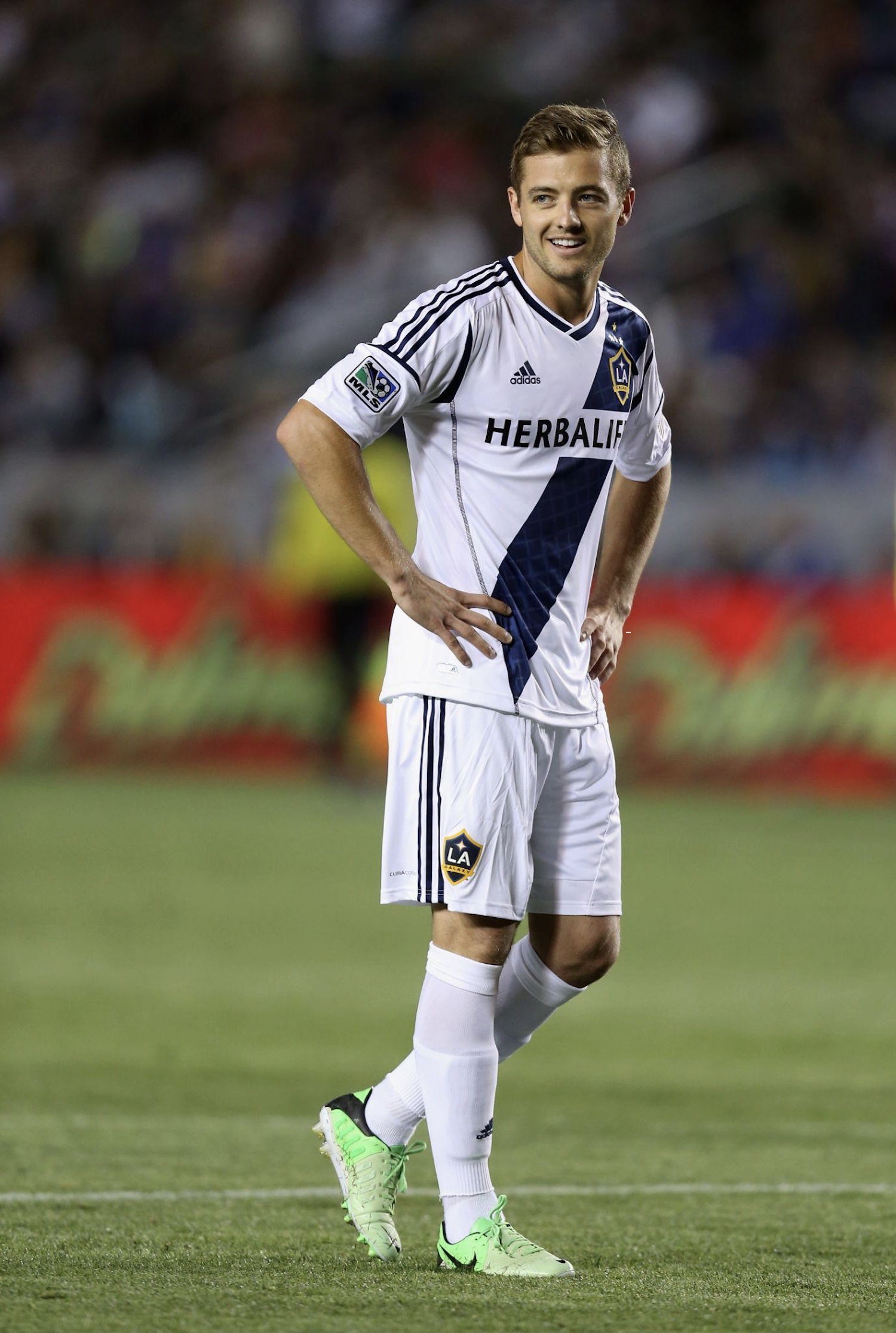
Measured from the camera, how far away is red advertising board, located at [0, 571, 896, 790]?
15180 millimetres

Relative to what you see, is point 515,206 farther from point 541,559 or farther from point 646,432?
point 541,559

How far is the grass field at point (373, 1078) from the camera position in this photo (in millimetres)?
3822

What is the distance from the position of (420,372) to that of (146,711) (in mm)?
11577

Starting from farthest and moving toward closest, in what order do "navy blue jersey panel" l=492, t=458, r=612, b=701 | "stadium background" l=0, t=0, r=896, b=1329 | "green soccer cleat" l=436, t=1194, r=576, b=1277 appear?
"stadium background" l=0, t=0, r=896, b=1329, "navy blue jersey panel" l=492, t=458, r=612, b=701, "green soccer cleat" l=436, t=1194, r=576, b=1277

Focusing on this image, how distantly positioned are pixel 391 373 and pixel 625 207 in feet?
2.12

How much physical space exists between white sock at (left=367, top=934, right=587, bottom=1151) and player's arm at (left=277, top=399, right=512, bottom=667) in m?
0.70

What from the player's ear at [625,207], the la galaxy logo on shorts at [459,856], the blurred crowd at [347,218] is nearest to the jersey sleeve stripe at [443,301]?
the player's ear at [625,207]

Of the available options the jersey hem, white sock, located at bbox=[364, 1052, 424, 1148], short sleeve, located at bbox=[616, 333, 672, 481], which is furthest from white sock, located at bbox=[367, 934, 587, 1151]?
short sleeve, located at bbox=[616, 333, 672, 481]

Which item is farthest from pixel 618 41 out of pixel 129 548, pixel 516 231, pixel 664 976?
pixel 664 976

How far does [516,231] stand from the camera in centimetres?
1783

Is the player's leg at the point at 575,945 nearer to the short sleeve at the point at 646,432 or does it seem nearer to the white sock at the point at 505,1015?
the white sock at the point at 505,1015

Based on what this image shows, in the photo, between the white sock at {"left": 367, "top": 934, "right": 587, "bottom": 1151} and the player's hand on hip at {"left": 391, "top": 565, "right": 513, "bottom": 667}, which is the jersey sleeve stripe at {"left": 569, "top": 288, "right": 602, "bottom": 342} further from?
the white sock at {"left": 367, "top": 934, "right": 587, "bottom": 1151}

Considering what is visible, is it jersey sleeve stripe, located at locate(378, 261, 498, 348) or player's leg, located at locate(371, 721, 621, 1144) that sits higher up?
jersey sleeve stripe, located at locate(378, 261, 498, 348)

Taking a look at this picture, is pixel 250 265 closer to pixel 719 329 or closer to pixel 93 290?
pixel 93 290
